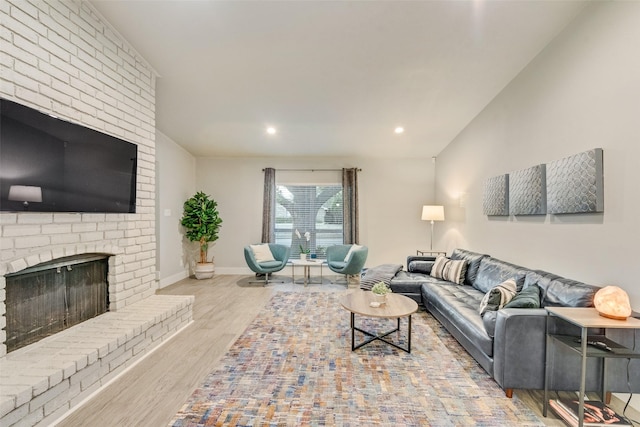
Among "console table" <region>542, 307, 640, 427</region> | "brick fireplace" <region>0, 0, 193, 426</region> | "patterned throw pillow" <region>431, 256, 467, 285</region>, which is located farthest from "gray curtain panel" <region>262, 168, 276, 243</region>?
"console table" <region>542, 307, 640, 427</region>

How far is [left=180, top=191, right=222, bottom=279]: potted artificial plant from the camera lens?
5.60 metres

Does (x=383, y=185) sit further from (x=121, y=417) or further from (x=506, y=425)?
(x=121, y=417)

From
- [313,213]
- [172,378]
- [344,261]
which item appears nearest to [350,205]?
[313,213]

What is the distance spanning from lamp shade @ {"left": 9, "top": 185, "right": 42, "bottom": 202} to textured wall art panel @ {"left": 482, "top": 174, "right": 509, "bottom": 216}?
4.70 m

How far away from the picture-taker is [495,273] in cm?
330

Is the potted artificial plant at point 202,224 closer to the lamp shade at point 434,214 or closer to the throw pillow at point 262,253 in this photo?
the throw pillow at point 262,253

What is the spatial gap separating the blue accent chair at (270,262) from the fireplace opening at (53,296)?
2.63m

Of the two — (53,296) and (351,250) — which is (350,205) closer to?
(351,250)

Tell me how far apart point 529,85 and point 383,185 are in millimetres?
3387

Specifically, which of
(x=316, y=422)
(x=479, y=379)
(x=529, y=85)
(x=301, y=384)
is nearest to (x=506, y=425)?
(x=479, y=379)

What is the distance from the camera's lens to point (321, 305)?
163 inches

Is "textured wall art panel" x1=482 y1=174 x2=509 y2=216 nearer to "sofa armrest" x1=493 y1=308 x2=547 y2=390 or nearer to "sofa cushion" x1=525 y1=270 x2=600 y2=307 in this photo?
"sofa cushion" x1=525 y1=270 x2=600 y2=307

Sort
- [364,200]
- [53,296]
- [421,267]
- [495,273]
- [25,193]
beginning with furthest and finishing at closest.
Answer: [364,200]
[421,267]
[495,273]
[53,296]
[25,193]

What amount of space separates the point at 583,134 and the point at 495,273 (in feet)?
5.52
